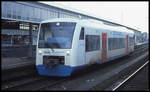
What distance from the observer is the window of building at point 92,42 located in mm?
13195

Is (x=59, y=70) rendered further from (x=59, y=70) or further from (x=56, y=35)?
(x=56, y=35)

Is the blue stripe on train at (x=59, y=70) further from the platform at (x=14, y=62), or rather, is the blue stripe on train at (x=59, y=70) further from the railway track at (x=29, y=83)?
the platform at (x=14, y=62)

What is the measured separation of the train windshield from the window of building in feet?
5.21

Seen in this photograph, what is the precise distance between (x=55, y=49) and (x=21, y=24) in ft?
20.0

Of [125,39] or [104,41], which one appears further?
[125,39]

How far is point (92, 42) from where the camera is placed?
1382 cm

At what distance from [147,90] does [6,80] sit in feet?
19.7

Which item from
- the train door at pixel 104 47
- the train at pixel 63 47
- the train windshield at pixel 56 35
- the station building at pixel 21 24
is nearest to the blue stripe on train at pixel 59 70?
the train at pixel 63 47

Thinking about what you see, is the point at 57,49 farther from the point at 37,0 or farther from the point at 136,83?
the point at 37,0

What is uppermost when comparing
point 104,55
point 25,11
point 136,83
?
point 25,11

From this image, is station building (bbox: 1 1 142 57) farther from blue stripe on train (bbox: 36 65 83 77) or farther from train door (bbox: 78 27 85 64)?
train door (bbox: 78 27 85 64)

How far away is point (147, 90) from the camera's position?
9930 mm

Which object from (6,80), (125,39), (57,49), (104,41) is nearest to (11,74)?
(6,80)

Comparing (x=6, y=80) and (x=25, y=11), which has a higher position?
(x=25, y=11)
